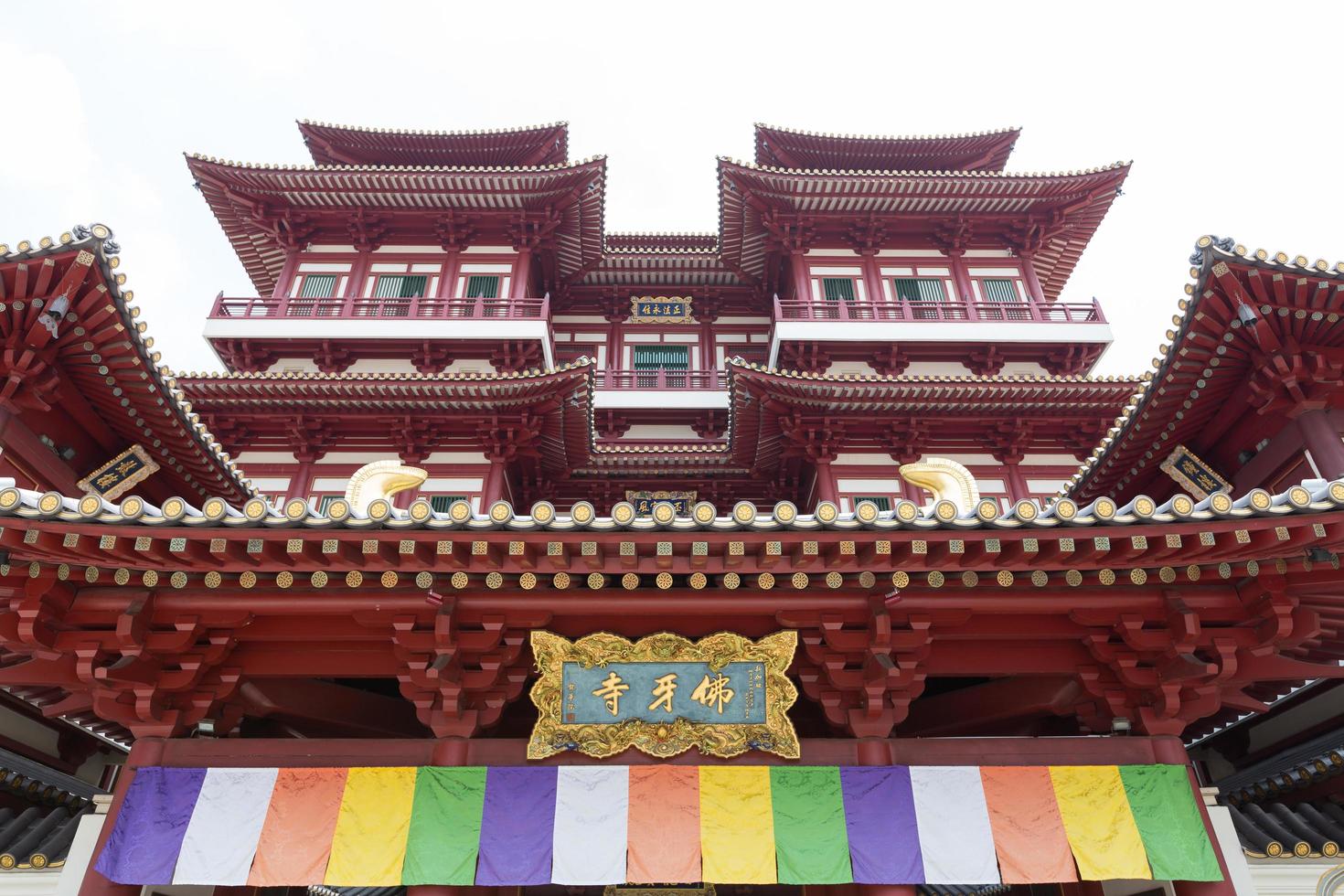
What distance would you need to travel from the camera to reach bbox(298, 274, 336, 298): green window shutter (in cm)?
1962

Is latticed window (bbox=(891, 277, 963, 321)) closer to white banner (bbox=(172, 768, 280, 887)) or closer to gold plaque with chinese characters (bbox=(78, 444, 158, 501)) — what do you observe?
gold plaque with chinese characters (bbox=(78, 444, 158, 501))

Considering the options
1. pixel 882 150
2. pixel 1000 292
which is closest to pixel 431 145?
pixel 882 150

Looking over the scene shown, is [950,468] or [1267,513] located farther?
[950,468]

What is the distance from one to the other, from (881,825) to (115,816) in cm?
602

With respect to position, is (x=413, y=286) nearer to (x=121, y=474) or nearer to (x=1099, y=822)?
(x=121, y=474)

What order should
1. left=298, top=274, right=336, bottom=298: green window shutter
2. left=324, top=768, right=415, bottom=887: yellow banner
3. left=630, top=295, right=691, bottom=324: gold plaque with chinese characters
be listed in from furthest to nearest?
1. left=630, top=295, right=691, bottom=324: gold plaque with chinese characters
2. left=298, top=274, right=336, bottom=298: green window shutter
3. left=324, top=768, right=415, bottom=887: yellow banner

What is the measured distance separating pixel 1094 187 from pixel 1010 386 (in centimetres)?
770

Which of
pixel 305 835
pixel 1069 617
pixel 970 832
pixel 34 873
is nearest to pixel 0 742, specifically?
pixel 34 873

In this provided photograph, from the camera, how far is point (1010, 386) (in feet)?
51.9

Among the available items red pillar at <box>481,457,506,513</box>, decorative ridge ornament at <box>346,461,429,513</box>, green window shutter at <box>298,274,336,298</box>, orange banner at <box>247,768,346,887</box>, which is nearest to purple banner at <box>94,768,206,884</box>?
orange banner at <box>247,768,346,887</box>

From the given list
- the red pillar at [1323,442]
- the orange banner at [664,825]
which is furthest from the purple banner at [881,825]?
the red pillar at [1323,442]

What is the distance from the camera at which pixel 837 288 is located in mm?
20156

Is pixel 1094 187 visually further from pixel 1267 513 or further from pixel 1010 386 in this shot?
pixel 1267 513

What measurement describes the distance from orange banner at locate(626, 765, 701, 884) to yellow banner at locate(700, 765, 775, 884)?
79 mm
